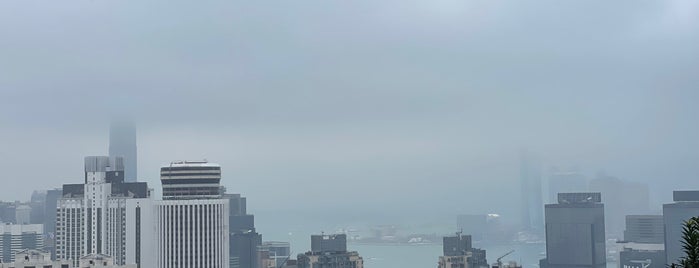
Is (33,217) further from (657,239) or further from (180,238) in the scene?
(657,239)

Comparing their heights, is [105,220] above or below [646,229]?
above

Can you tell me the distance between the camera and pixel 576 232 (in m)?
47.3

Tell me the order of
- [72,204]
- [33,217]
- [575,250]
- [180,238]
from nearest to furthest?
[180,238], [72,204], [575,250], [33,217]

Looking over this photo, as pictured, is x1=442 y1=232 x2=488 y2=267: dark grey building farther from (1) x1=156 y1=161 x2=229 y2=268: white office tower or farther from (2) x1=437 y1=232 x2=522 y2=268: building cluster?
(1) x1=156 y1=161 x2=229 y2=268: white office tower

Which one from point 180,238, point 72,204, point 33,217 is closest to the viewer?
point 180,238

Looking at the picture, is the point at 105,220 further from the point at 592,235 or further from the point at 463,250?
the point at 592,235

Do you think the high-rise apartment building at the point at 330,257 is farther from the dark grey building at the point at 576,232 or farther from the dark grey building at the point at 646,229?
the dark grey building at the point at 646,229

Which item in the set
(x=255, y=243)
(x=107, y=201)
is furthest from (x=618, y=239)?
(x=107, y=201)

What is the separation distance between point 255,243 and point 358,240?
17.1 feet

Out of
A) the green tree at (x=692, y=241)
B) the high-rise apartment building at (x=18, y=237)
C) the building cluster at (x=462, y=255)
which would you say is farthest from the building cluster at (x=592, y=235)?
the green tree at (x=692, y=241)

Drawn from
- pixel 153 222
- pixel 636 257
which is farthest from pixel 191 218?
pixel 636 257

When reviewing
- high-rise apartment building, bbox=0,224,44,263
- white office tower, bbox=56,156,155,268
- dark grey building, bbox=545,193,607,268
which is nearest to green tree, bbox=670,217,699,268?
white office tower, bbox=56,156,155,268

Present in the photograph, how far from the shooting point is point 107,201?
38.7 m

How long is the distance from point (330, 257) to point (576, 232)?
15.6 m
